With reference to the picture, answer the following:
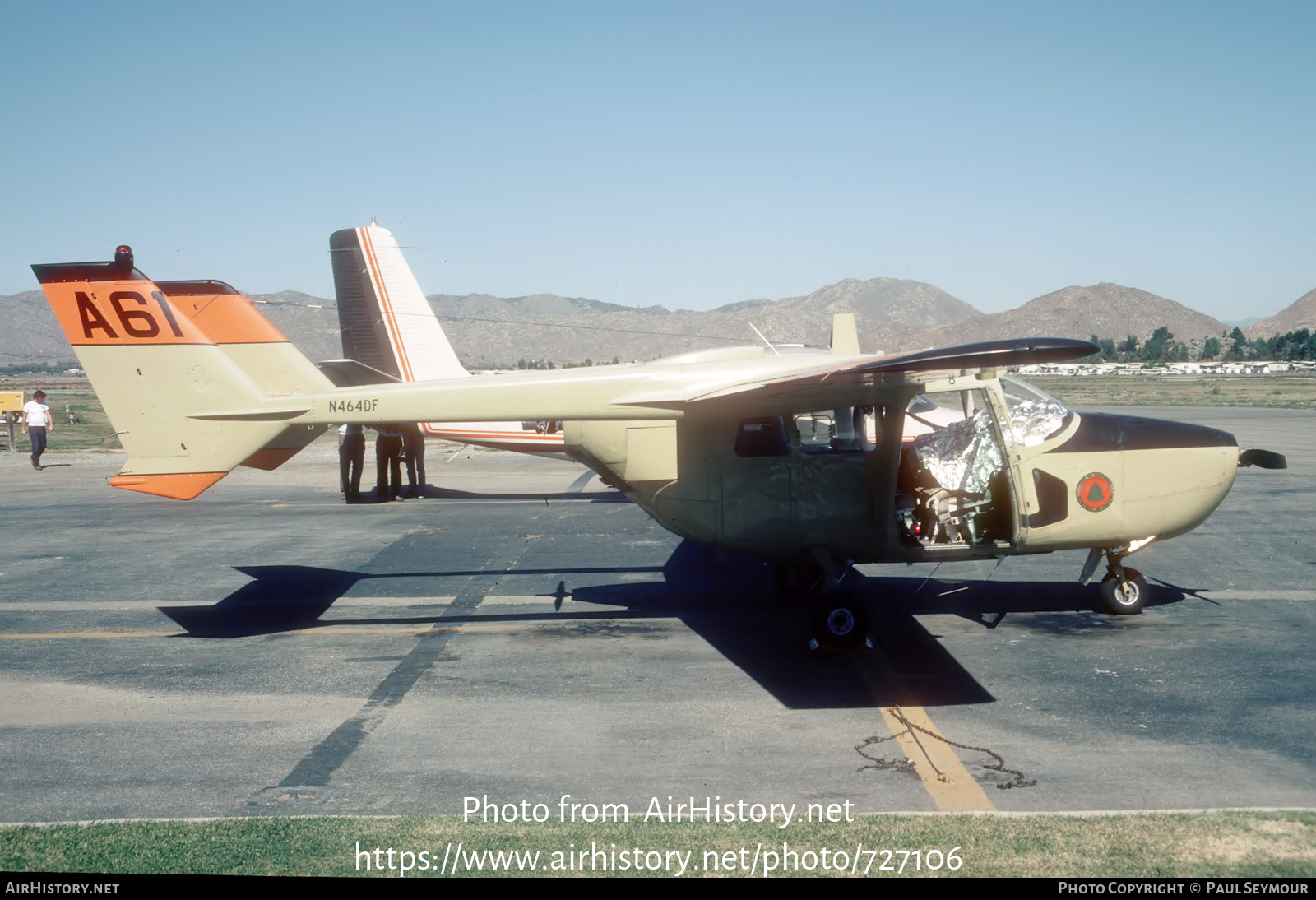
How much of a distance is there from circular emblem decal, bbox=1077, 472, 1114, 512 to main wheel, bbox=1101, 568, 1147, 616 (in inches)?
44.9

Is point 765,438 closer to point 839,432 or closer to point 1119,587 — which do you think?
point 839,432

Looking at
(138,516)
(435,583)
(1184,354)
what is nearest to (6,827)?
(435,583)

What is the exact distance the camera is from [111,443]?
3319 cm

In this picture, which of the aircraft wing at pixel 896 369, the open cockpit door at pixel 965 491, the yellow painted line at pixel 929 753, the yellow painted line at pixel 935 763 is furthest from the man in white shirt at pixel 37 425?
the yellow painted line at pixel 935 763

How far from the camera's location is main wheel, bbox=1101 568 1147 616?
10.2 m

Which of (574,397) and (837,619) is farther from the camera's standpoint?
(574,397)

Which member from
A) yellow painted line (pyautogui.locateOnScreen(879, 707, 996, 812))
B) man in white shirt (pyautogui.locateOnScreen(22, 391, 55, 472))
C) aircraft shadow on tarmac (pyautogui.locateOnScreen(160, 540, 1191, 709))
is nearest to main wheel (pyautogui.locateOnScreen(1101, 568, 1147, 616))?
aircraft shadow on tarmac (pyautogui.locateOnScreen(160, 540, 1191, 709))

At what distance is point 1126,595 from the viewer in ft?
33.6

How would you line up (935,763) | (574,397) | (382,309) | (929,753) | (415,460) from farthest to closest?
(415,460)
(382,309)
(574,397)
(929,753)
(935,763)

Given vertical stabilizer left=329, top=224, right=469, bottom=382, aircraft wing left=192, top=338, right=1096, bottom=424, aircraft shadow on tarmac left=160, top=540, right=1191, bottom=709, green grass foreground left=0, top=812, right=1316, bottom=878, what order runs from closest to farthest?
green grass foreground left=0, top=812, right=1316, bottom=878
aircraft shadow on tarmac left=160, top=540, right=1191, bottom=709
aircraft wing left=192, top=338, right=1096, bottom=424
vertical stabilizer left=329, top=224, right=469, bottom=382

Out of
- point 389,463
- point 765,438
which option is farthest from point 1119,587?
point 389,463

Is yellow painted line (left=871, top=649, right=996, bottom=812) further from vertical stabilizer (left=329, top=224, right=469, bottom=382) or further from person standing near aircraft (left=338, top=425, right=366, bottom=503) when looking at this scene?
person standing near aircraft (left=338, top=425, right=366, bottom=503)

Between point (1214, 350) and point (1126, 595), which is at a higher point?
point (1214, 350)

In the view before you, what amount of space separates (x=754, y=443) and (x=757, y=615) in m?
2.17
